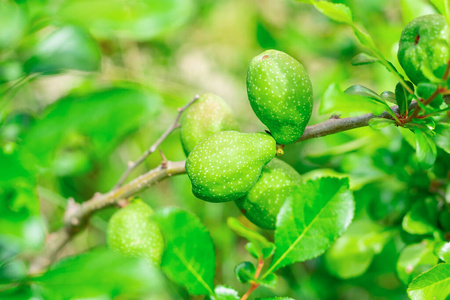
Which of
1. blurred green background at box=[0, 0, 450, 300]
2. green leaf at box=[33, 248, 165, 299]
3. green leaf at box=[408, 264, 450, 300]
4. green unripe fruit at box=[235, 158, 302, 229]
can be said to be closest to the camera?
green leaf at box=[33, 248, 165, 299]

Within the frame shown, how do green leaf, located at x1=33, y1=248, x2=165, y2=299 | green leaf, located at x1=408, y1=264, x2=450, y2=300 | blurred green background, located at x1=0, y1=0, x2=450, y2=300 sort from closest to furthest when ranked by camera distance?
green leaf, located at x1=33, y1=248, x2=165, y2=299 < green leaf, located at x1=408, y1=264, x2=450, y2=300 < blurred green background, located at x1=0, y1=0, x2=450, y2=300

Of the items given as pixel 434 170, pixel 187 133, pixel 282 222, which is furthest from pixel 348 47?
pixel 282 222

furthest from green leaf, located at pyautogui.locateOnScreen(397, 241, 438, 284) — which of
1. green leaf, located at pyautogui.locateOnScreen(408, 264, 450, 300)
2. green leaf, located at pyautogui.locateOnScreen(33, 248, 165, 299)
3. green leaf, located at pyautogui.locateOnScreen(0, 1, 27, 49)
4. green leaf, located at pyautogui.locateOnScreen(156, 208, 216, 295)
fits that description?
green leaf, located at pyautogui.locateOnScreen(0, 1, 27, 49)

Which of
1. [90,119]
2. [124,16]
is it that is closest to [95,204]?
[90,119]

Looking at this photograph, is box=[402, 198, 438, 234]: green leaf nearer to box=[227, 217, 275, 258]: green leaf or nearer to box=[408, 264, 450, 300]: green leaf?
box=[408, 264, 450, 300]: green leaf

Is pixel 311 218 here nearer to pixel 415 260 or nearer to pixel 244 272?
pixel 244 272

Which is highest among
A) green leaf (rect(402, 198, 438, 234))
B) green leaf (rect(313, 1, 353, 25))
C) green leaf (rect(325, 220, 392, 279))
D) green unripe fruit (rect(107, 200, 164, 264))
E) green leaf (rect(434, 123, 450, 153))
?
green leaf (rect(313, 1, 353, 25))
